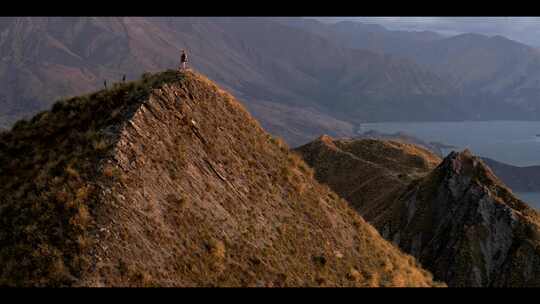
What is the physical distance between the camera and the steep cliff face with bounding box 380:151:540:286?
161 ft

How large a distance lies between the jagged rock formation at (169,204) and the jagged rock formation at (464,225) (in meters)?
21.6

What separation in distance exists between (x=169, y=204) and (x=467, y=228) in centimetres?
4164

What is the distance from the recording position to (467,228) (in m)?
52.6

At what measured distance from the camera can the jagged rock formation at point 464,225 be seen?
49.1 meters

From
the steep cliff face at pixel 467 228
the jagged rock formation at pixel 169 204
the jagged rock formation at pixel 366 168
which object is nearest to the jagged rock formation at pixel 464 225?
the steep cliff face at pixel 467 228

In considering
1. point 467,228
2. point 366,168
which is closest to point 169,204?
point 467,228

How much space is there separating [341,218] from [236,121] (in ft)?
29.7

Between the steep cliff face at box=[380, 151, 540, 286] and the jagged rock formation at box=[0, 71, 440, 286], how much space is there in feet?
70.4

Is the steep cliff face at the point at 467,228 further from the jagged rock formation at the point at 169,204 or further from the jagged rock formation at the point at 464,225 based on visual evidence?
the jagged rock formation at the point at 169,204

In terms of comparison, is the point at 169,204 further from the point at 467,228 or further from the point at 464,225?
the point at 464,225

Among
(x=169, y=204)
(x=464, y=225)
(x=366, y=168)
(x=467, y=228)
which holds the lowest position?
(x=467, y=228)

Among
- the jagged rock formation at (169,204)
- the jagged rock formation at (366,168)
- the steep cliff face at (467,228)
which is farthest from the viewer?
the jagged rock formation at (366,168)

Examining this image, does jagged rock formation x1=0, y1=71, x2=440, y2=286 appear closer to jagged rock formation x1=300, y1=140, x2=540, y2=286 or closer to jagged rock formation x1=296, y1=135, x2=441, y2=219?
jagged rock formation x1=300, y1=140, x2=540, y2=286
